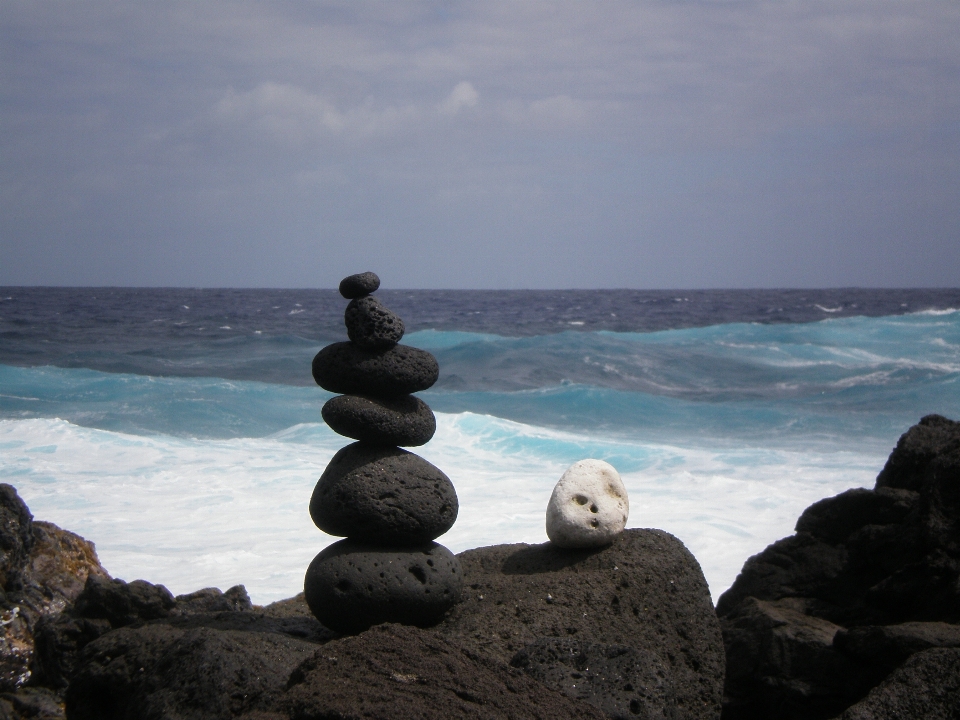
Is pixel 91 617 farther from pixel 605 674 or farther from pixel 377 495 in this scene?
pixel 605 674

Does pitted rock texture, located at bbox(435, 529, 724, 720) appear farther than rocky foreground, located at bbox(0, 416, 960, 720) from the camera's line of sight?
Yes

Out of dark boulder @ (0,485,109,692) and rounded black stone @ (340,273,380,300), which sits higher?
rounded black stone @ (340,273,380,300)

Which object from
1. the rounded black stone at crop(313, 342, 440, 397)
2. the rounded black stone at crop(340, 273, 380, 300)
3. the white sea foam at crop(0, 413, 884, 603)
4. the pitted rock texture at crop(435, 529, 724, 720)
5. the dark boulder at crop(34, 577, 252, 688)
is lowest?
the white sea foam at crop(0, 413, 884, 603)

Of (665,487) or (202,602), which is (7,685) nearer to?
(202,602)

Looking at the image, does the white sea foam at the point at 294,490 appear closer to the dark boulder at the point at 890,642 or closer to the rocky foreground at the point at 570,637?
the rocky foreground at the point at 570,637

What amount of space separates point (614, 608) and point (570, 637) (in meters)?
0.41

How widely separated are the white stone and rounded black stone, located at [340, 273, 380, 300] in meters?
1.79

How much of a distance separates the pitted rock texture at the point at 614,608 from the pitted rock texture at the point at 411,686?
35.5 inches

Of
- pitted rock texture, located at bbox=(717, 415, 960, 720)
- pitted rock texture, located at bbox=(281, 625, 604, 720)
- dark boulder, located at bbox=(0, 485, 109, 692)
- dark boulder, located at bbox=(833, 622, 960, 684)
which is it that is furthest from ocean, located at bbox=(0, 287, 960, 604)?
pitted rock texture, located at bbox=(281, 625, 604, 720)

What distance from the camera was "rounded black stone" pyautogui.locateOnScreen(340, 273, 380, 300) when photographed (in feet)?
17.6

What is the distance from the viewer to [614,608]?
528 centimetres

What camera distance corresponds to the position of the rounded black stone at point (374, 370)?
5.38 m

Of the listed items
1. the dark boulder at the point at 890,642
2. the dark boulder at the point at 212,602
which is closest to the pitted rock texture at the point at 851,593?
the dark boulder at the point at 890,642

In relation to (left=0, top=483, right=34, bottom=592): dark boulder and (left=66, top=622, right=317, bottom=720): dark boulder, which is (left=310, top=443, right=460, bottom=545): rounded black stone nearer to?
(left=66, top=622, right=317, bottom=720): dark boulder
